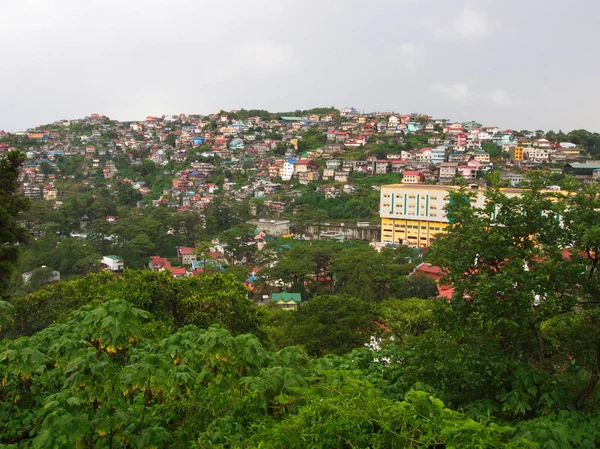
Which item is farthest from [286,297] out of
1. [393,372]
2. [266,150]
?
[266,150]

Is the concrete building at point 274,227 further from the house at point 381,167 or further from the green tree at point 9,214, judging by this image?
the green tree at point 9,214

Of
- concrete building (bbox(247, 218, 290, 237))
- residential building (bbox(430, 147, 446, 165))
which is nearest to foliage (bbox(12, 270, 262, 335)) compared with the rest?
concrete building (bbox(247, 218, 290, 237))

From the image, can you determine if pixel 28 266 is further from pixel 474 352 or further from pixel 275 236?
pixel 474 352

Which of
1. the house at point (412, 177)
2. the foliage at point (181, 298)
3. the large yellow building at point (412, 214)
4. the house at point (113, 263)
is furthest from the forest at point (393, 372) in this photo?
the house at point (412, 177)

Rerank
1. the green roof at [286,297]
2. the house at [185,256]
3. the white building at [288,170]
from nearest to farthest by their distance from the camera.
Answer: the green roof at [286,297] → the house at [185,256] → the white building at [288,170]

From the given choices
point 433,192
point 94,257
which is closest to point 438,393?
point 94,257
